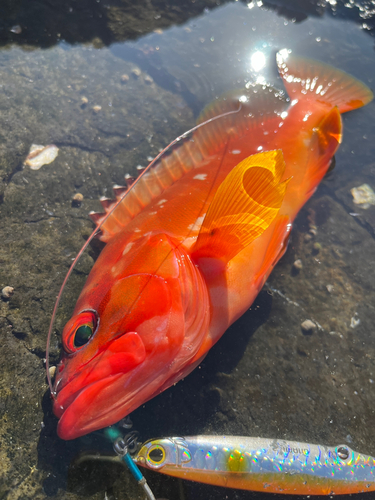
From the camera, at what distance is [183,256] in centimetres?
203

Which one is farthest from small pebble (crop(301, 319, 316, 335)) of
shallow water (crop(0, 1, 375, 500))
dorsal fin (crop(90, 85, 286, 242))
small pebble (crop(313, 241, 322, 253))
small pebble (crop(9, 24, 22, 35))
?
small pebble (crop(9, 24, 22, 35))

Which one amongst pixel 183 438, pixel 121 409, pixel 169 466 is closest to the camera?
pixel 121 409

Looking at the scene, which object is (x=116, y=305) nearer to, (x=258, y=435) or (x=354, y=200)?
(x=258, y=435)

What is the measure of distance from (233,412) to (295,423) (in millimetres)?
A: 475

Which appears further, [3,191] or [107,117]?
[107,117]

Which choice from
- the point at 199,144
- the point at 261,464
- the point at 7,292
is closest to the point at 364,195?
the point at 199,144

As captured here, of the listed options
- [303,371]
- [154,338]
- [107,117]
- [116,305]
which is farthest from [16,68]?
[303,371]

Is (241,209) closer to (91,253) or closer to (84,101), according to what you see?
(91,253)

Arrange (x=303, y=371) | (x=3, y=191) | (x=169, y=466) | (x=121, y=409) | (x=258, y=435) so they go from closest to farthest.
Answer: (x=121, y=409) < (x=169, y=466) < (x=258, y=435) < (x=303, y=371) < (x=3, y=191)

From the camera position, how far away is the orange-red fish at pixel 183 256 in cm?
159

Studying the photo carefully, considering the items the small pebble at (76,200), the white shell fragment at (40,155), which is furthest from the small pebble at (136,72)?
the small pebble at (76,200)

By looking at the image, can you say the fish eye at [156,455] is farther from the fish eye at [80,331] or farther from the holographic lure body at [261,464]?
the fish eye at [80,331]

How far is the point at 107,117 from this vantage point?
11.0 ft

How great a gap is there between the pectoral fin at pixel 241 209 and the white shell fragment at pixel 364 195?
1.89 m
